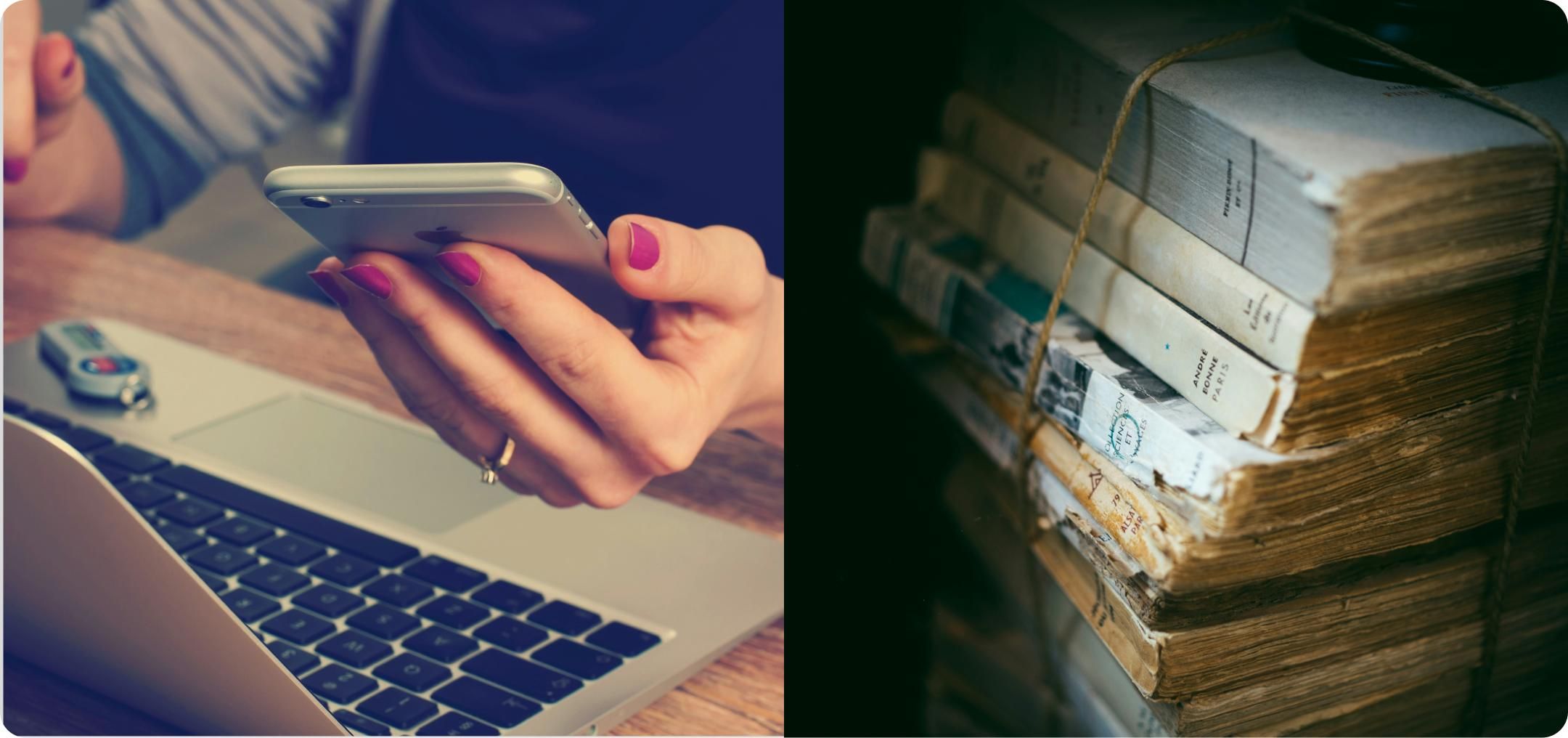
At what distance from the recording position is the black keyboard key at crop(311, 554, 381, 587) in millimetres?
516

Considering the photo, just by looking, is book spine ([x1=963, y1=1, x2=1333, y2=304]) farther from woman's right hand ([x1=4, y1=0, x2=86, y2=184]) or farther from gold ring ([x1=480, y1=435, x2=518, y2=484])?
woman's right hand ([x1=4, y1=0, x2=86, y2=184])

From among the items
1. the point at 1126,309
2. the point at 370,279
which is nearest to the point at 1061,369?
the point at 1126,309

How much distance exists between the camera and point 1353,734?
1.64ft

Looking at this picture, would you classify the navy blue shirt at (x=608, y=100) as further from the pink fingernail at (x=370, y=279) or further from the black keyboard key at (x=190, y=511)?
the black keyboard key at (x=190, y=511)

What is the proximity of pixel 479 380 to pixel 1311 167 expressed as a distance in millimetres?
288

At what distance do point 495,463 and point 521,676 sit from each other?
0.09 meters

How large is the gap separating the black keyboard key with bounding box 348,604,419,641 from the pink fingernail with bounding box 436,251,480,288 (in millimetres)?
169

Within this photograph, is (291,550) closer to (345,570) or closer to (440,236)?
(345,570)

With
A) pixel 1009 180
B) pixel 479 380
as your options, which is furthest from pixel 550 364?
pixel 1009 180

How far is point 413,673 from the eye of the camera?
0.47m

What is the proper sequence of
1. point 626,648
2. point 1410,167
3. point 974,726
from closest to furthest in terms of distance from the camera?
1. point 1410,167
2. point 626,648
3. point 974,726

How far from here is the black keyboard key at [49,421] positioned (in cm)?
63

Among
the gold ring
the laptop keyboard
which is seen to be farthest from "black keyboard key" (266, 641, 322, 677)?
the gold ring

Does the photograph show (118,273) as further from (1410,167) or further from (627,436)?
(1410,167)
